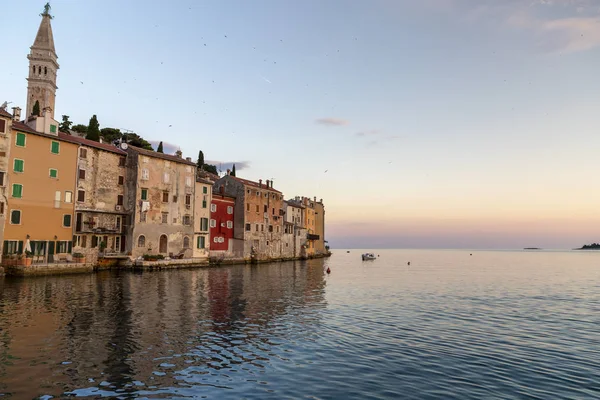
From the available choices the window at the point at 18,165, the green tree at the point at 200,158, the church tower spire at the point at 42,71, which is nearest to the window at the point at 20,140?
the window at the point at 18,165

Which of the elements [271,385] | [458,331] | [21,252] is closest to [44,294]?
[21,252]

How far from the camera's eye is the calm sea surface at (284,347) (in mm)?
12179

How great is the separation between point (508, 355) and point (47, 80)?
12511cm

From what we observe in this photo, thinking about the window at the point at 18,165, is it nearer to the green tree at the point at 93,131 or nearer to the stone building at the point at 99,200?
the stone building at the point at 99,200

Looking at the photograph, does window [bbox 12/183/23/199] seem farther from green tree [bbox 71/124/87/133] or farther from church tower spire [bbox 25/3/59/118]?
church tower spire [bbox 25/3/59/118]

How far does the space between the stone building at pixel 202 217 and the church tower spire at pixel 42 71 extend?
218 ft

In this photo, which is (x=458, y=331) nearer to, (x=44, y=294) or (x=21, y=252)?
(x=44, y=294)

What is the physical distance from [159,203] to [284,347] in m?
45.3

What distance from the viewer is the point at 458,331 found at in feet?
70.2

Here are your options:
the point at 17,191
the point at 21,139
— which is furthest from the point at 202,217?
the point at 21,139

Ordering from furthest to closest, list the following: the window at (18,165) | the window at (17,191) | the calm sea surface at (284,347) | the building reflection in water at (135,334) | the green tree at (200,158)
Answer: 1. the green tree at (200,158)
2. the window at (18,165)
3. the window at (17,191)
4. the building reflection in water at (135,334)
5. the calm sea surface at (284,347)

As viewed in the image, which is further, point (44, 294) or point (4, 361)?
point (44, 294)

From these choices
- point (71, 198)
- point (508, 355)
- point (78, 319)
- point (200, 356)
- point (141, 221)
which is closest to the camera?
point (200, 356)

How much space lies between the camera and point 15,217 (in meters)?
40.8
